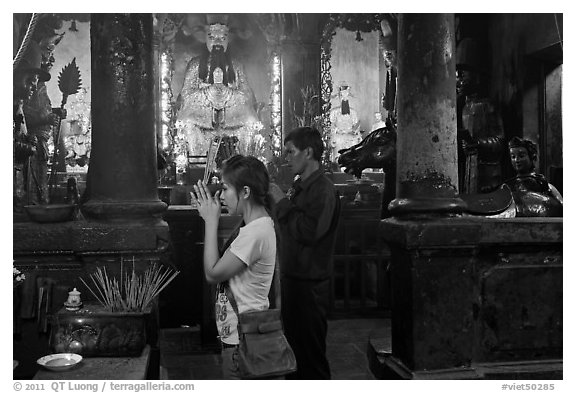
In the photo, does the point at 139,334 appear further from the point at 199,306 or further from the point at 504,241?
the point at 199,306

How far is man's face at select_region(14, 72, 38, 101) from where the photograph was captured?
595 centimetres

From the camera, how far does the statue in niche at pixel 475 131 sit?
579cm

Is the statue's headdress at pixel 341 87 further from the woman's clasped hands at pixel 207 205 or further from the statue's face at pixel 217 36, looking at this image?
the woman's clasped hands at pixel 207 205

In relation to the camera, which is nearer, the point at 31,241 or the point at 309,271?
the point at 31,241

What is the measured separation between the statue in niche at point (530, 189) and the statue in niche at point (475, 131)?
1.32 m

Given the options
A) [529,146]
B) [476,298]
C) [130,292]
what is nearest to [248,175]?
[130,292]

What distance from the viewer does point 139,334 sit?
3.06 m

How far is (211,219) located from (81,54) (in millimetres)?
10455

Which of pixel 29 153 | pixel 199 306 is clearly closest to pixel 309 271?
pixel 199 306

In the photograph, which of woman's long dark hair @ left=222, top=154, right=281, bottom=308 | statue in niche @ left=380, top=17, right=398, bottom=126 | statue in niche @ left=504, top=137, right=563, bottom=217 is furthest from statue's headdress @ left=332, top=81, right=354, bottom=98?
woman's long dark hair @ left=222, top=154, right=281, bottom=308

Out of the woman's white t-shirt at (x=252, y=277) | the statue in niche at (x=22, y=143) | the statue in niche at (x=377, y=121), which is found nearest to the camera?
the woman's white t-shirt at (x=252, y=277)

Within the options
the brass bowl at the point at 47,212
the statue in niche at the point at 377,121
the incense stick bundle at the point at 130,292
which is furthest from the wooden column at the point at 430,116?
the statue in niche at the point at 377,121

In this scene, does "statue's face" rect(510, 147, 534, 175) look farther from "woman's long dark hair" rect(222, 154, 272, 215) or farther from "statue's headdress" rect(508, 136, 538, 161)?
"woman's long dark hair" rect(222, 154, 272, 215)
